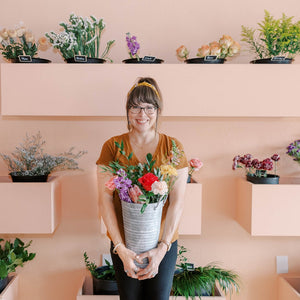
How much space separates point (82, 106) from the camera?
176cm

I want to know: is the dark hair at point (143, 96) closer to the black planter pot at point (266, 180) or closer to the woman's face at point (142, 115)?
the woman's face at point (142, 115)

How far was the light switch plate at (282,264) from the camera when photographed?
219 centimetres

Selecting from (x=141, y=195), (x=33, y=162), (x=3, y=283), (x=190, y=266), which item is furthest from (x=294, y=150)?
(x=3, y=283)

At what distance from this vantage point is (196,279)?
192 cm

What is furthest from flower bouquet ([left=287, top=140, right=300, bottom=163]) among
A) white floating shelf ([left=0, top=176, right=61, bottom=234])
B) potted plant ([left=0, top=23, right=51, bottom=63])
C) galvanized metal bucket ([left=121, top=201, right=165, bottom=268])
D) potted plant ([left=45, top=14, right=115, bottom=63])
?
potted plant ([left=0, top=23, right=51, bottom=63])

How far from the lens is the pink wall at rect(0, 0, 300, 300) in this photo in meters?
2.05

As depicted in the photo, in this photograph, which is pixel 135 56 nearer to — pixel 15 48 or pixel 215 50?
pixel 215 50

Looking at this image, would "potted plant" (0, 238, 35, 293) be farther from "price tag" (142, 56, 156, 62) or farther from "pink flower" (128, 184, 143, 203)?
"price tag" (142, 56, 156, 62)

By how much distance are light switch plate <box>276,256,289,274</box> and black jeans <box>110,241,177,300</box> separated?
41.4 inches

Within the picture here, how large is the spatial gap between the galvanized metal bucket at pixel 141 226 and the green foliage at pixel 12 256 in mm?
825

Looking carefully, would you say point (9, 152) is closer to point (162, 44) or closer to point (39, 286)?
point (39, 286)

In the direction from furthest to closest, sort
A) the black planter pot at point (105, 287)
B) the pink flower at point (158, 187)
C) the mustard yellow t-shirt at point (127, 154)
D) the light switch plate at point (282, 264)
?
the light switch plate at point (282, 264)
the black planter pot at point (105, 287)
the mustard yellow t-shirt at point (127, 154)
the pink flower at point (158, 187)

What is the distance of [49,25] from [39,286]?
172 centimetres

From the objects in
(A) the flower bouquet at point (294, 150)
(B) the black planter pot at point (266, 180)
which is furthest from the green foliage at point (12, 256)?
(A) the flower bouquet at point (294, 150)
